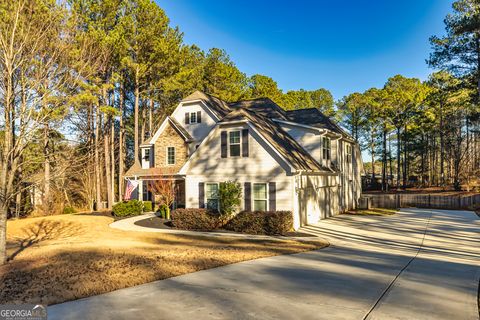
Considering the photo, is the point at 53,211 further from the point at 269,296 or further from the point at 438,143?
the point at 438,143

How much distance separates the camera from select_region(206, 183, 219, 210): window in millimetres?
19938

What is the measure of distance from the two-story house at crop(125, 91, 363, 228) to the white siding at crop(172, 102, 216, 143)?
0.16 feet

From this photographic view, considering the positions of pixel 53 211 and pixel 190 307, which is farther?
pixel 53 211

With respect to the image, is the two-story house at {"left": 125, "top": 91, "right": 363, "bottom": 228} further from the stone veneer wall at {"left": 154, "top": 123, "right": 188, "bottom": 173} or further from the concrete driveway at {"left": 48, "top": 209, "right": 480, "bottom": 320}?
the concrete driveway at {"left": 48, "top": 209, "right": 480, "bottom": 320}

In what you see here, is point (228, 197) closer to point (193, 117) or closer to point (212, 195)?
point (212, 195)

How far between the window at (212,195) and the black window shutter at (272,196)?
12.0 feet

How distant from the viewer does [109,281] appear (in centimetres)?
778

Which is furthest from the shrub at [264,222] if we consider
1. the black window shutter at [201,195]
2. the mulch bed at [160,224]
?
the black window shutter at [201,195]

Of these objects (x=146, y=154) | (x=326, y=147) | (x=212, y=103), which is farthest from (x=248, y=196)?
(x=146, y=154)

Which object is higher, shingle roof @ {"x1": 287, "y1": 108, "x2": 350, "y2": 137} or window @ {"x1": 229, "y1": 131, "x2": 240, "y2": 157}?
shingle roof @ {"x1": 287, "y1": 108, "x2": 350, "y2": 137}

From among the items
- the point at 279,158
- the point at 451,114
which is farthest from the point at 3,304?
the point at 451,114

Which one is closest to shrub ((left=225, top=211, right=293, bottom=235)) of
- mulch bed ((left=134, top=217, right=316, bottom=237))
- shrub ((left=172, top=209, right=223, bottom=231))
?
mulch bed ((left=134, top=217, right=316, bottom=237))

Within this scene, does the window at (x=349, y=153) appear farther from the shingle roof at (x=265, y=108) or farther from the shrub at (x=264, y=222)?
the shrub at (x=264, y=222)

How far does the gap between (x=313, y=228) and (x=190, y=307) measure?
42.7ft
